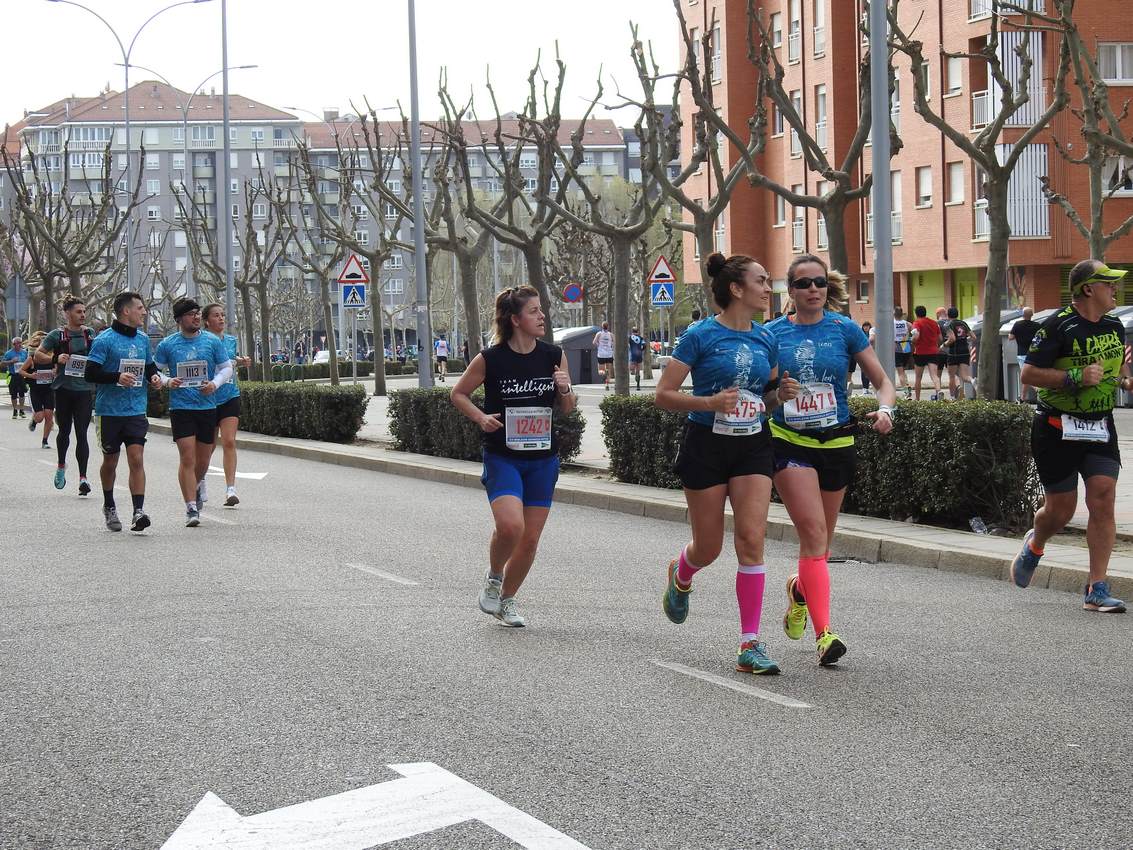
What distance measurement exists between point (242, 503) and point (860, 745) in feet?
37.7

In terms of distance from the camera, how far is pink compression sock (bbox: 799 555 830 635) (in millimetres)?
7612

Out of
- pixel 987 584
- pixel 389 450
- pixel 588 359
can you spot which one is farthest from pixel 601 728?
pixel 588 359

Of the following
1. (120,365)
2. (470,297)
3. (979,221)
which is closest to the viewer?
(120,365)

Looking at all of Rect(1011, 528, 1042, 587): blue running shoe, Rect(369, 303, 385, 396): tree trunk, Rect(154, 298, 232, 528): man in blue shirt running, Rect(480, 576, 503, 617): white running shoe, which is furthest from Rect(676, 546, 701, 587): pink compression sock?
Rect(369, 303, 385, 396): tree trunk

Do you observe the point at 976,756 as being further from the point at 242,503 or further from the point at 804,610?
the point at 242,503

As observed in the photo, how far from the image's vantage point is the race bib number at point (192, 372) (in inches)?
577

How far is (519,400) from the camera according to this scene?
885cm

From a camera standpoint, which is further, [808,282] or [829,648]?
[808,282]

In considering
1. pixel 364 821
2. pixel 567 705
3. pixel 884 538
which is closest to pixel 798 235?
pixel 884 538

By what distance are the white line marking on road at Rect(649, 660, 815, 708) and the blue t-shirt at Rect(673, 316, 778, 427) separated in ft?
3.38

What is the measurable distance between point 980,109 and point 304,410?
2955cm

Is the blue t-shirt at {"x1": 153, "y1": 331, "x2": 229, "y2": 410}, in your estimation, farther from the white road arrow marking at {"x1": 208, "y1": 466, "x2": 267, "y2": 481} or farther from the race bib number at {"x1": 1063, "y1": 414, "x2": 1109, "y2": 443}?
the race bib number at {"x1": 1063, "y1": 414, "x2": 1109, "y2": 443}

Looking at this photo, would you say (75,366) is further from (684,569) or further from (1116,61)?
(1116,61)

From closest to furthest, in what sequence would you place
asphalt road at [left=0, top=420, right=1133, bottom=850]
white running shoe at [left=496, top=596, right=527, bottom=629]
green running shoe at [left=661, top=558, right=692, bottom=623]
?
asphalt road at [left=0, top=420, right=1133, bottom=850]
green running shoe at [left=661, top=558, right=692, bottom=623]
white running shoe at [left=496, top=596, right=527, bottom=629]
